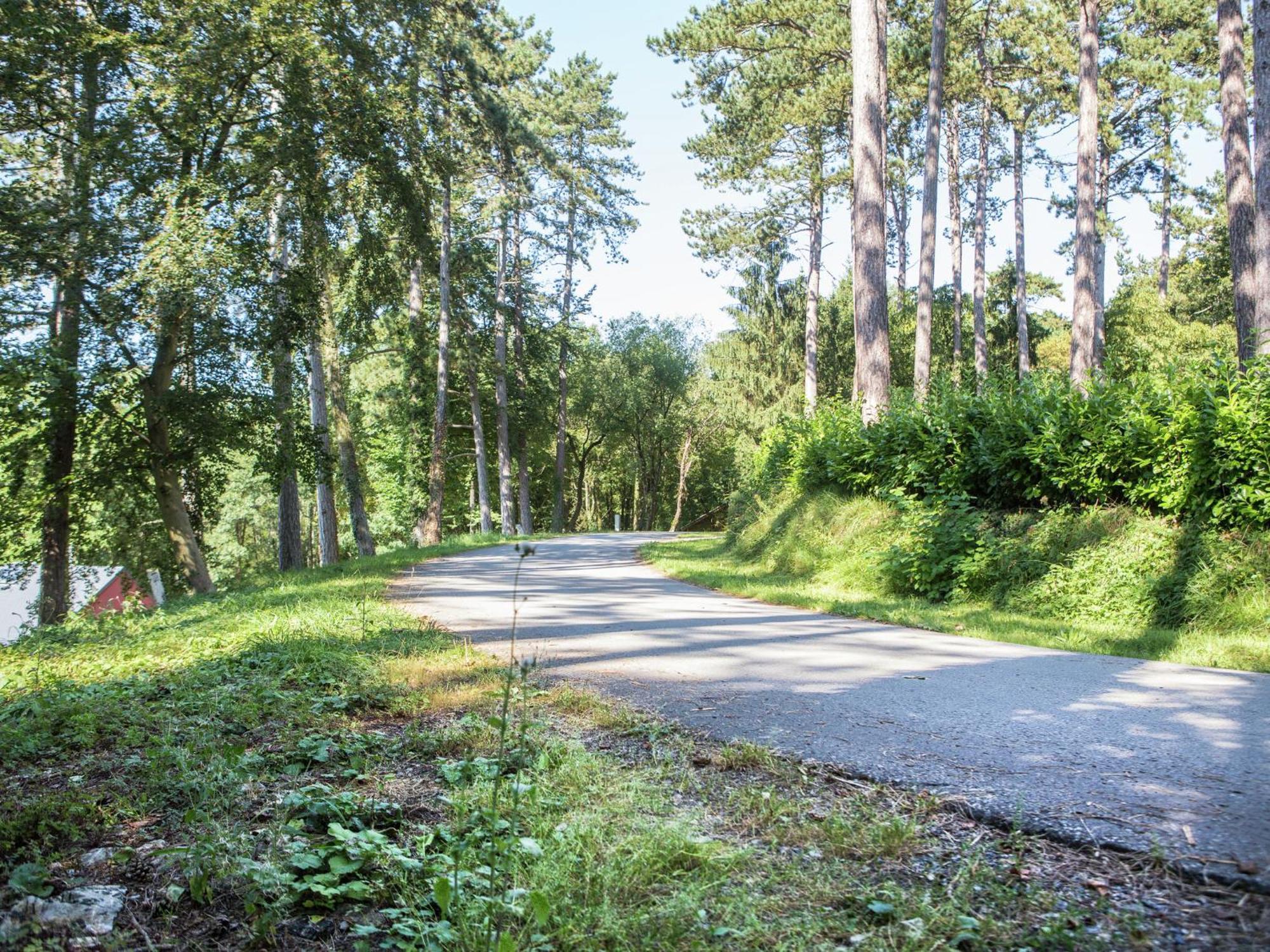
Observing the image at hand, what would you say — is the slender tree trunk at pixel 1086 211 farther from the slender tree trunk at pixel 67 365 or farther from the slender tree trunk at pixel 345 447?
the slender tree trunk at pixel 67 365

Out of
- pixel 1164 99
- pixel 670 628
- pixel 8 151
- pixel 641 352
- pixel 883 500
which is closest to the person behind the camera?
pixel 670 628

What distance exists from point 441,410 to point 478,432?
7.06 metres

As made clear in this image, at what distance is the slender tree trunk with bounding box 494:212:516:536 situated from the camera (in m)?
31.2

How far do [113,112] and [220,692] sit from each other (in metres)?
13.0

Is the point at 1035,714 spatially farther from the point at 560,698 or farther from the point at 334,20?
the point at 334,20

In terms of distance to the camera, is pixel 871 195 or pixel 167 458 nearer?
pixel 167 458

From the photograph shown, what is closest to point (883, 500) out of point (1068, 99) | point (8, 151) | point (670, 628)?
point (670, 628)

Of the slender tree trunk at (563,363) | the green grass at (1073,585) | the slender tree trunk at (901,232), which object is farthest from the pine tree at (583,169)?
the green grass at (1073,585)

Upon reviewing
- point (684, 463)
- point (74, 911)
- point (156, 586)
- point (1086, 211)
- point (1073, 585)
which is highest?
point (1086, 211)

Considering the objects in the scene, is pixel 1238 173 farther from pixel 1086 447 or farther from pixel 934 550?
pixel 934 550

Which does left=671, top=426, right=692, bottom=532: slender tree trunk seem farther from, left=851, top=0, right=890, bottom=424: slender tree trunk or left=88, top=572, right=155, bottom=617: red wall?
left=851, top=0, right=890, bottom=424: slender tree trunk

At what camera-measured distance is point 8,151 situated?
13.3 m

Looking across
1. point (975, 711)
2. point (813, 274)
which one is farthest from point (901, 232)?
point (975, 711)

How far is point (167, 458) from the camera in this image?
47.8ft
